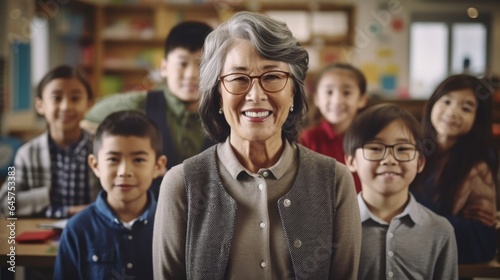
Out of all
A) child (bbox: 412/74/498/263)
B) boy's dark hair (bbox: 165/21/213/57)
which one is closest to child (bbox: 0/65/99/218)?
boy's dark hair (bbox: 165/21/213/57)

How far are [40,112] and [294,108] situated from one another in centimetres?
87

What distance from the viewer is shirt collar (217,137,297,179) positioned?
4.38ft

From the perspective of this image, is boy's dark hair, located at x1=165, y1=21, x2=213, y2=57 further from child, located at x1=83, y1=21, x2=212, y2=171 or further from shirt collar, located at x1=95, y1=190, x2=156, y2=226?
shirt collar, located at x1=95, y1=190, x2=156, y2=226

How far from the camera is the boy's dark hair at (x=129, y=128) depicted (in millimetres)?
1496

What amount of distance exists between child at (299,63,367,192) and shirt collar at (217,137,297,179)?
18cm

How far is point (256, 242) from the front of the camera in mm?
1307

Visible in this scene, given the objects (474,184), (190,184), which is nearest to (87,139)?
(190,184)

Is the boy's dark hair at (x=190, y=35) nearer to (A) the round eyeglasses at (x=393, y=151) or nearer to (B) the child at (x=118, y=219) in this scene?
(B) the child at (x=118, y=219)

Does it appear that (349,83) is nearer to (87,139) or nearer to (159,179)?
(159,179)

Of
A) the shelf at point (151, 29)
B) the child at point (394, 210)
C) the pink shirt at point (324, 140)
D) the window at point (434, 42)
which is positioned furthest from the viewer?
the window at point (434, 42)

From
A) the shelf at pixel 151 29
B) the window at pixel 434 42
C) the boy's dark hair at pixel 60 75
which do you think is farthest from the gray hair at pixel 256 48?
the window at pixel 434 42

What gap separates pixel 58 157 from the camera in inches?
68.3

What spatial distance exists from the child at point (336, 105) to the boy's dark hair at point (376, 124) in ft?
0.19

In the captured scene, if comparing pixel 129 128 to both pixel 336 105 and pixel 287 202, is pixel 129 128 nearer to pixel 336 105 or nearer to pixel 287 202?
pixel 287 202
